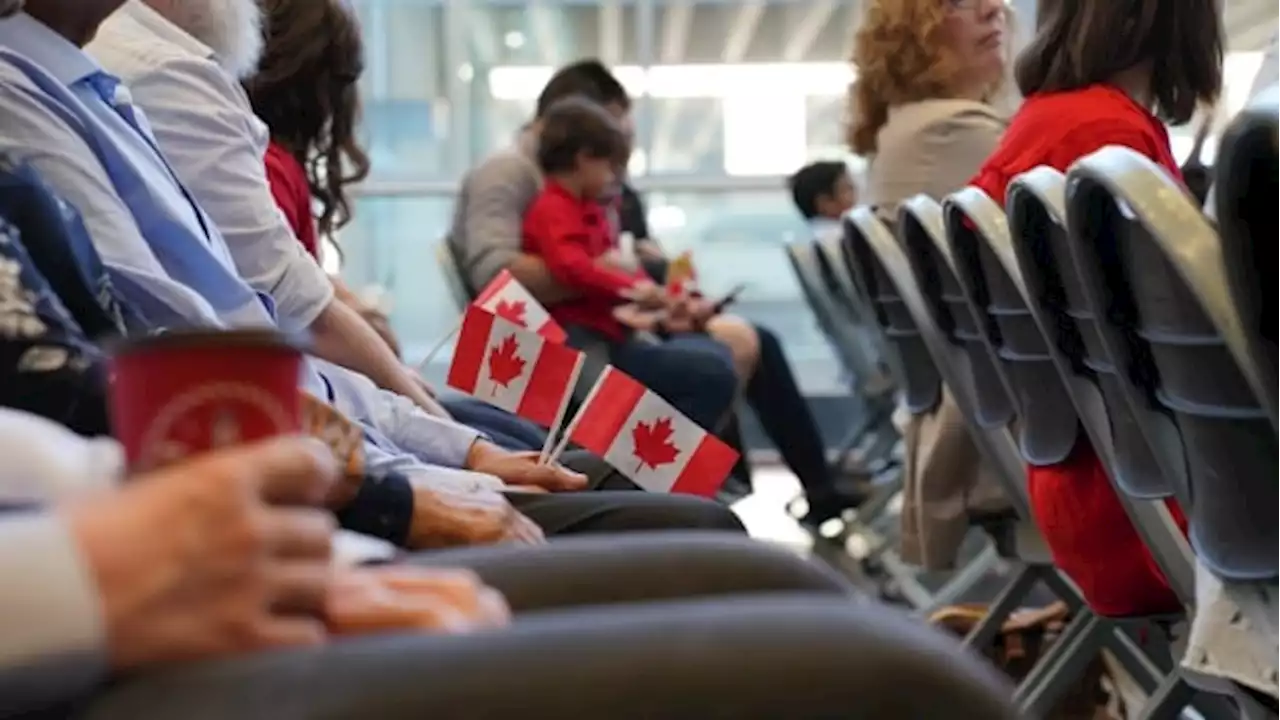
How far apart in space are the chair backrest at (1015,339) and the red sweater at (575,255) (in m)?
2.18

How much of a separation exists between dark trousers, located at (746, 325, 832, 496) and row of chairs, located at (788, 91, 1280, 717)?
2.26 meters

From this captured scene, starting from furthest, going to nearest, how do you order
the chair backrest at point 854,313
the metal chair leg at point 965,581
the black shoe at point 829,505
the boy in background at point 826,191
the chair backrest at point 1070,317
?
the boy in background at point 826,191 → the black shoe at point 829,505 → the chair backrest at point 854,313 → the metal chair leg at point 965,581 → the chair backrest at point 1070,317

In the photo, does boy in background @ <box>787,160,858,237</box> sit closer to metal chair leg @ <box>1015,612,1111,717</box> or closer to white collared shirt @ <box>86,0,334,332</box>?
metal chair leg @ <box>1015,612,1111,717</box>

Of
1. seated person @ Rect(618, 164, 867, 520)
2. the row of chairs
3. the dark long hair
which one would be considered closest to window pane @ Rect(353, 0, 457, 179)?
seated person @ Rect(618, 164, 867, 520)

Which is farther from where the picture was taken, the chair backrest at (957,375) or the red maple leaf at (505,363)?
the chair backrest at (957,375)

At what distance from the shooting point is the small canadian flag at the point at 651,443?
174 cm

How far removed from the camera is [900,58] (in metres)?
3.44

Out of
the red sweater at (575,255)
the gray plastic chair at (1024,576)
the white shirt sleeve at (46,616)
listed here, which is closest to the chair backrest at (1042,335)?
the gray plastic chair at (1024,576)

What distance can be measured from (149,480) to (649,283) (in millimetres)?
3733

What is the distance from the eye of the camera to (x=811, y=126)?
303 inches

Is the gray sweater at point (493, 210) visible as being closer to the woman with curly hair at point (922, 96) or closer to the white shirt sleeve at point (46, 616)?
the woman with curly hair at point (922, 96)

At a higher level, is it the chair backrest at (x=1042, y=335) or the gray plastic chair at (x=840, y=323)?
the chair backrest at (x=1042, y=335)

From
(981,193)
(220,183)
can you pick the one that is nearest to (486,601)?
(220,183)

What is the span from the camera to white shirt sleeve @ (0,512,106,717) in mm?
644
